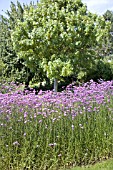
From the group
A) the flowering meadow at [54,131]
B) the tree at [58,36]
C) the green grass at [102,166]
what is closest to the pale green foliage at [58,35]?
the tree at [58,36]

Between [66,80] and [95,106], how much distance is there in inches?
384

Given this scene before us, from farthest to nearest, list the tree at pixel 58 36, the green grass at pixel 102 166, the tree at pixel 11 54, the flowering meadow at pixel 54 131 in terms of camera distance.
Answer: the tree at pixel 11 54 → the tree at pixel 58 36 → the green grass at pixel 102 166 → the flowering meadow at pixel 54 131

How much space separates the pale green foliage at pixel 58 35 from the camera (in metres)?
10.8

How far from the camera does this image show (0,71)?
12.6 metres

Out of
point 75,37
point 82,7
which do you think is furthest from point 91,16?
point 75,37

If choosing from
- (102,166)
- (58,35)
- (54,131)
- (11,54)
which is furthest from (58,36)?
(102,166)

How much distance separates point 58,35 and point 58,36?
0.05 metres

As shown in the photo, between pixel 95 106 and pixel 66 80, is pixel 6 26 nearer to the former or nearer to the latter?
pixel 66 80

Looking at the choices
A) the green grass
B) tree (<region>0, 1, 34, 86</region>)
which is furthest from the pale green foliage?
the green grass

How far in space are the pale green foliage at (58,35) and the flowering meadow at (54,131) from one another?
629cm

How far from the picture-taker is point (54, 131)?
4.11m

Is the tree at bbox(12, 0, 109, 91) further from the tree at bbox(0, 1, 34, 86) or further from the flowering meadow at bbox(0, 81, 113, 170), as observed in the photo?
the flowering meadow at bbox(0, 81, 113, 170)

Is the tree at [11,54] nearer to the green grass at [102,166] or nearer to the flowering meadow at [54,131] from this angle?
the flowering meadow at [54,131]

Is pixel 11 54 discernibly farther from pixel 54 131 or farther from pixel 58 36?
pixel 54 131
